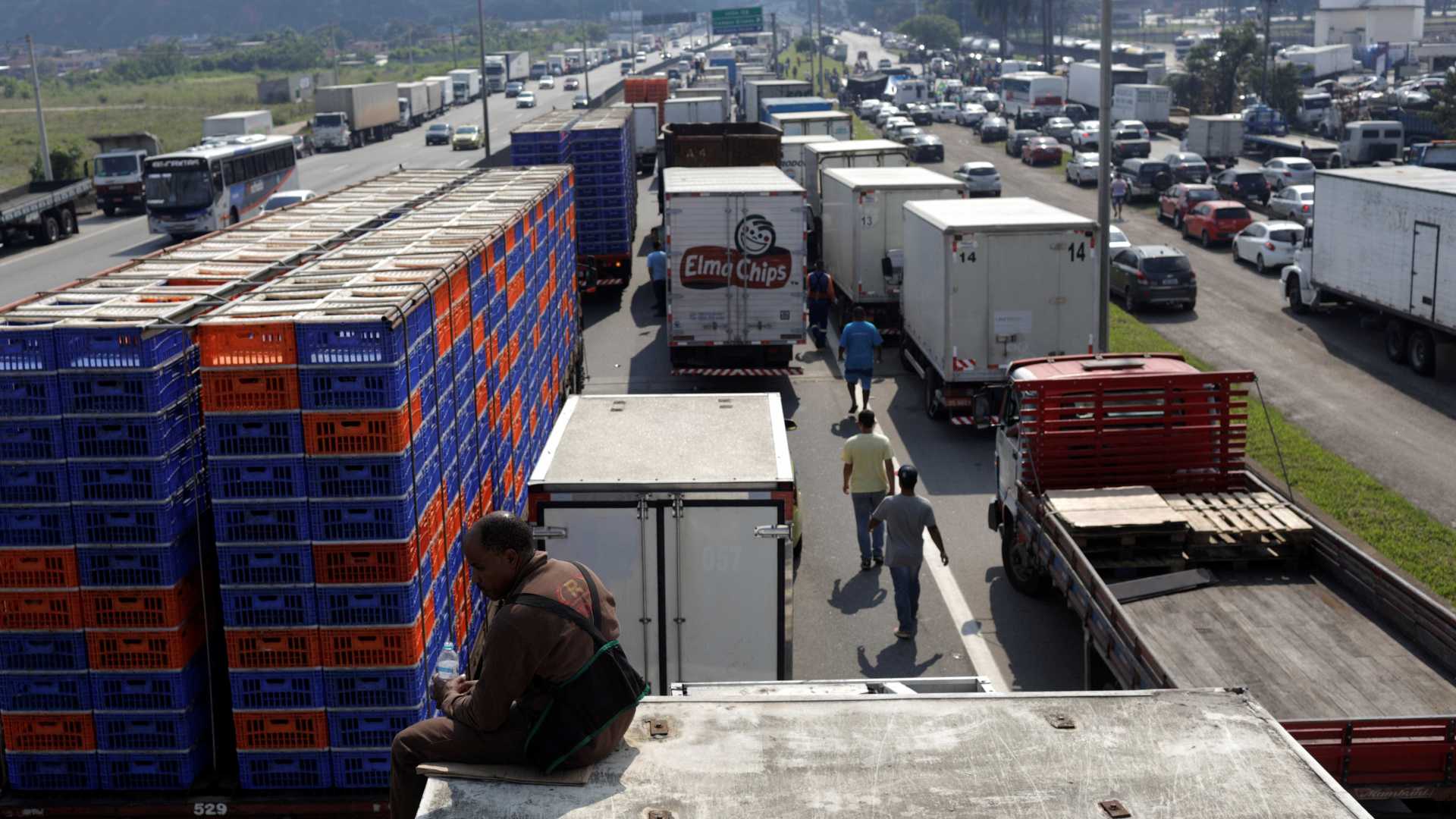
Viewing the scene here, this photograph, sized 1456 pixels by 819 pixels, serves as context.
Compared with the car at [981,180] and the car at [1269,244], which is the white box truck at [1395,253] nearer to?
the car at [1269,244]

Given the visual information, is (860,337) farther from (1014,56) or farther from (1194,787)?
(1014,56)

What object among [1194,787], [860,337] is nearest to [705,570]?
[1194,787]

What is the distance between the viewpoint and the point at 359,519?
8.98 meters

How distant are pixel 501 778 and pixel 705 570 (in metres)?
4.75

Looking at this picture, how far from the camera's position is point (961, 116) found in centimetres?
9331

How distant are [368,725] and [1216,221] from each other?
120 ft

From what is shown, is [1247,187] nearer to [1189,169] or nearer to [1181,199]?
[1189,169]

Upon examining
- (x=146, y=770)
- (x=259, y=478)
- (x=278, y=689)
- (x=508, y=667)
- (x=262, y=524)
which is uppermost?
(x=508, y=667)

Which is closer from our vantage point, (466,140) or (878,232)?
(878,232)


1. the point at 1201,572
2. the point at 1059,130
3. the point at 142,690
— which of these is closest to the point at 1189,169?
the point at 1059,130

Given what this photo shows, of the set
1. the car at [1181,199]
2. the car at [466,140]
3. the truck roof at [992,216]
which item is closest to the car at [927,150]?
the car at [1181,199]

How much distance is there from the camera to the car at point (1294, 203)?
43.2 metres

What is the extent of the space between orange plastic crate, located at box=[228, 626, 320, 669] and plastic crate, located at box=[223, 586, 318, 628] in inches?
2.1

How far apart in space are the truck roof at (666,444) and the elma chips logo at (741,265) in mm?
11433
